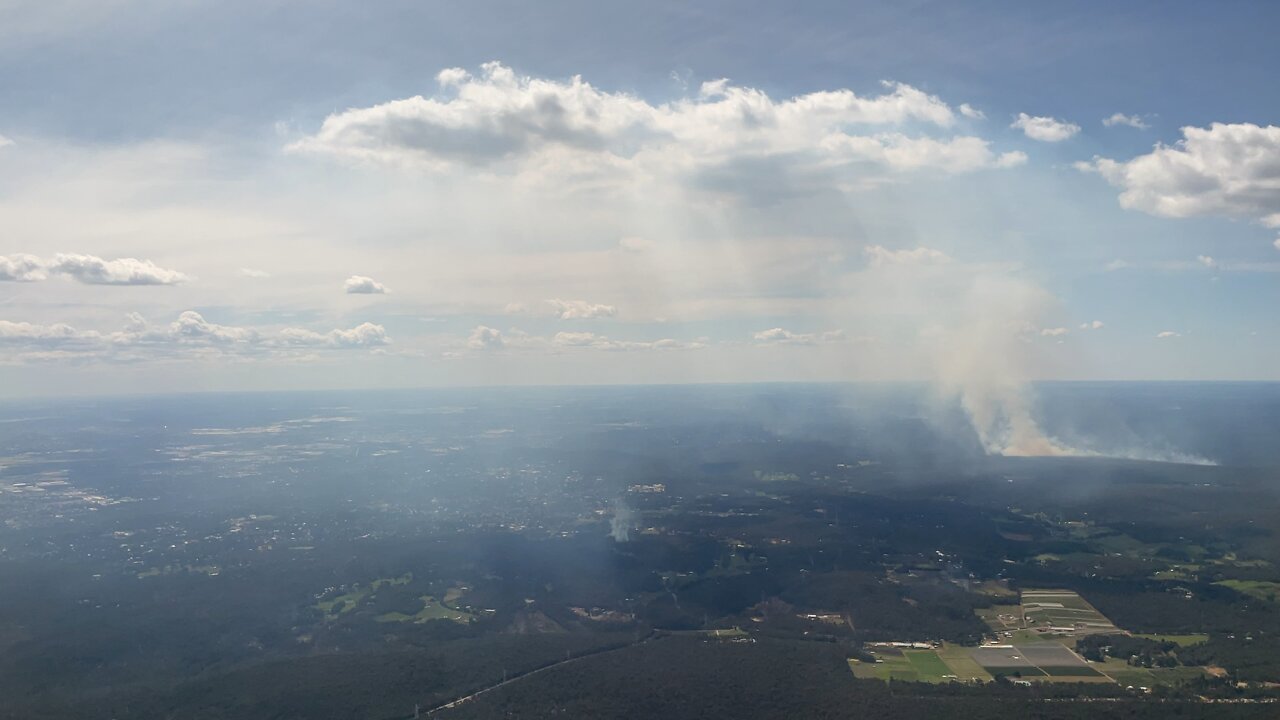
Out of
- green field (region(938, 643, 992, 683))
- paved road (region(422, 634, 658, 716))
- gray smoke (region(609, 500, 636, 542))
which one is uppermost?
gray smoke (region(609, 500, 636, 542))

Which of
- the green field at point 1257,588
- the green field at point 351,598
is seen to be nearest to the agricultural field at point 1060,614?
the green field at point 1257,588

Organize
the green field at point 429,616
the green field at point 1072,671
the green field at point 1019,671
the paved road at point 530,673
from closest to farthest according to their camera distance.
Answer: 1. the paved road at point 530,673
2. the green field at point 1072,671
3. the green field at point 1019,671
4. the green field at point 429,616

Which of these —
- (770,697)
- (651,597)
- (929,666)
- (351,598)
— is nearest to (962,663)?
(929,666)

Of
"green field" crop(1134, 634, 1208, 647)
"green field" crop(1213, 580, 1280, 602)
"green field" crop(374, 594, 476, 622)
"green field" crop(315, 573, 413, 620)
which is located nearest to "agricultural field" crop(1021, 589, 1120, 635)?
"green field" crop(1134, 634, 1208, 647)

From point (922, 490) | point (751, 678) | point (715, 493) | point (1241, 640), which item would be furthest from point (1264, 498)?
point (751, 678)

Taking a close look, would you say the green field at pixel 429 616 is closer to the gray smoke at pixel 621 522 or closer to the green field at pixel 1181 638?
the gray smoke at pixel 621 522

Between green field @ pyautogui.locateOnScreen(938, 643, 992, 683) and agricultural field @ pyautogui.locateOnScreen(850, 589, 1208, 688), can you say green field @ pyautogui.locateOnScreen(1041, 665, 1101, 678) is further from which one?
green field @ pyautogui.locateOnScreen(938, 643, 992, 683)

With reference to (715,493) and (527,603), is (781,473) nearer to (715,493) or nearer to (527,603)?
(715,493)

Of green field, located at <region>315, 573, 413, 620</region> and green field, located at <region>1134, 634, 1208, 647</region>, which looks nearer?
green field, located at <region>1134, 634, 1208, 647</region>

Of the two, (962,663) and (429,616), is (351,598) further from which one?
(962,663)

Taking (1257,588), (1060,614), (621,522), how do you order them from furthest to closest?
(621,522) < (1257,588) < (1060,614)

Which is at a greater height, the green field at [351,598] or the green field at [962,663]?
the green field at [351,598]
